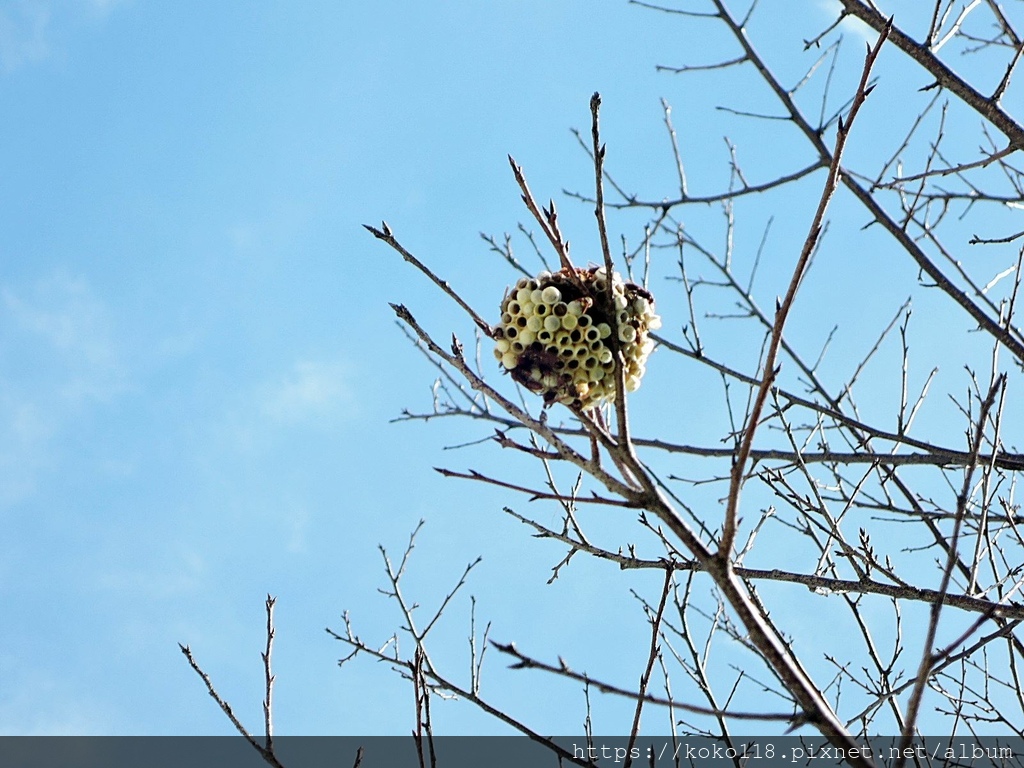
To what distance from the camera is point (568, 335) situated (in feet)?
8.67

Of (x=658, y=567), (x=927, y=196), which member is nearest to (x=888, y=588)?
(x=658, y=567)

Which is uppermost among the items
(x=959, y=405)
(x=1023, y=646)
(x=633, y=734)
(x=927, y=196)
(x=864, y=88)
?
(x=927, y=196)

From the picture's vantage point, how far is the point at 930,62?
4668mm

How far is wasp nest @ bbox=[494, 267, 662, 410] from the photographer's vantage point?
2.64 metres

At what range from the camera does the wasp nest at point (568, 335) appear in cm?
264

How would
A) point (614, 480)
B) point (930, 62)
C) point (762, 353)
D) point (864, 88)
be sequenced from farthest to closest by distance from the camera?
point (762, 353)
point (930, 62)
point (614, 480)
point (864, 88)

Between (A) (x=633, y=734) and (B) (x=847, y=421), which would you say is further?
(B) (x=847, y=421)

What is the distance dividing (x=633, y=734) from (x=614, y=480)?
0.91 m

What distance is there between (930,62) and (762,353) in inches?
67.0

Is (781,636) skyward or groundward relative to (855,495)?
groundward

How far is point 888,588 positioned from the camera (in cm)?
364

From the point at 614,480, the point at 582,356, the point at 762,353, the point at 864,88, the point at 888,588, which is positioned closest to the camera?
the point at 864,88

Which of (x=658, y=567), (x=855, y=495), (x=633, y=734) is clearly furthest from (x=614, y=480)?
(x=855, y=495)

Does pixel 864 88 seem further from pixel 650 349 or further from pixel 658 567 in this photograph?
pixel 658 567
